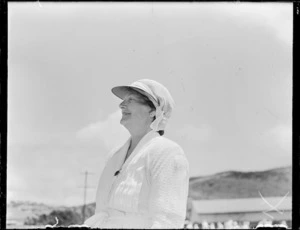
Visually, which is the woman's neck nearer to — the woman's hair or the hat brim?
the woman's hair

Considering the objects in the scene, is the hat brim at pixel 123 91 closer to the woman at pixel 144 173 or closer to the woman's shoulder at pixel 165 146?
the woman at pixel 144 173

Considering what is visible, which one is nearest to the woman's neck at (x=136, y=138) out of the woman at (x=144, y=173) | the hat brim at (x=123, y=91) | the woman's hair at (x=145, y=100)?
the woman at (x=144, y=173)

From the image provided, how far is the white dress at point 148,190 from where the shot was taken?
451cm

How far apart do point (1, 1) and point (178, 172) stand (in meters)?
1.49

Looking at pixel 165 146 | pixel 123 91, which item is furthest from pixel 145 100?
pixel 165 146

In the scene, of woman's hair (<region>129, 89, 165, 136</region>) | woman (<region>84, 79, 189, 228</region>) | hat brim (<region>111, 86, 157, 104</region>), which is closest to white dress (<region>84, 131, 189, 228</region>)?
woman (<region>84, 79, 189, 228</region>)

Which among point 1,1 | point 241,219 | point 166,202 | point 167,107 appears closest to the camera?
point 1,1

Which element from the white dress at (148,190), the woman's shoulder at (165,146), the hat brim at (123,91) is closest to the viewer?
→ the white dress at (148,190)

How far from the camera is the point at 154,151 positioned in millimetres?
4715

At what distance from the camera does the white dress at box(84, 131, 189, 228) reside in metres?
4.51

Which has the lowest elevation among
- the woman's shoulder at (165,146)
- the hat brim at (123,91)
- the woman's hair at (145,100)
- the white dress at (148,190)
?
the white dress at (148,190)
